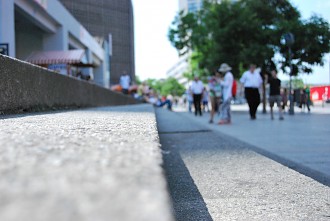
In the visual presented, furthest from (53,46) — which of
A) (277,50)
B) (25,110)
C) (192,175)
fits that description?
(192,175)

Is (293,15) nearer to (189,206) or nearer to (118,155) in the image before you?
(189,206)

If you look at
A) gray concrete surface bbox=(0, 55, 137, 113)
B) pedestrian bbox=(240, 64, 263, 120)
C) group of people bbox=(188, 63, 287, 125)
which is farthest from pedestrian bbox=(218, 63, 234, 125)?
gray concrete surface bbox=(0, 55, 137, 113)

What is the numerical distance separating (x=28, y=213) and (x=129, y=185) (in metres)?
0.14

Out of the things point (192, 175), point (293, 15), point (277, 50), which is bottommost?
point (192, 175)

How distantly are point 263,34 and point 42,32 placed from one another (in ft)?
40.4

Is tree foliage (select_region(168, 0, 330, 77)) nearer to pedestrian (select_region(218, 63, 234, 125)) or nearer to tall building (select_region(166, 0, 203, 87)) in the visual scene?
pedestrian (select_region(218, 63, 234, 125))

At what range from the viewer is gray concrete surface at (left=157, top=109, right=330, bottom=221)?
87.2 inches

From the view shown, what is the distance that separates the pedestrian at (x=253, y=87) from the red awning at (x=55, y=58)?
865 cm

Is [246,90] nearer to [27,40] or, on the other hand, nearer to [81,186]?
[81,186]

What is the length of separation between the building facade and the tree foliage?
763cm

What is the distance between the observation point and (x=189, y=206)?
240 centimetres

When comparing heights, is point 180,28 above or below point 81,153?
above

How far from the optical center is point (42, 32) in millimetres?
21312

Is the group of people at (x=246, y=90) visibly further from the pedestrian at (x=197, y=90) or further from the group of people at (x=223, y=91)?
the pedestrian at (x=197, y=90)
